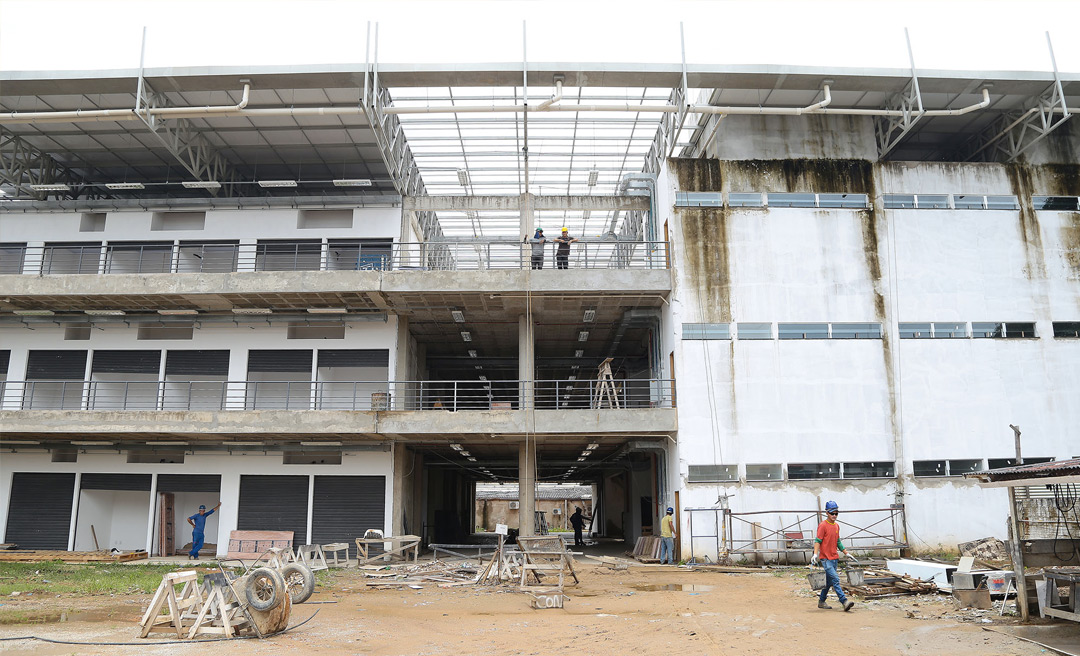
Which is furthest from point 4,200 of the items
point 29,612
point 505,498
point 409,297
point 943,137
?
point 505,498

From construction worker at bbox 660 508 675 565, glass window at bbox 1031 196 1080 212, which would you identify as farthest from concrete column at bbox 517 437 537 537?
glass window at bbox 1031 196 1080 212

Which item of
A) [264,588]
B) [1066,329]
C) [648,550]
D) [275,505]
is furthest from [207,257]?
[1066,329]

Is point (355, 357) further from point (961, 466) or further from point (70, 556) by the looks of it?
point (961, 466)

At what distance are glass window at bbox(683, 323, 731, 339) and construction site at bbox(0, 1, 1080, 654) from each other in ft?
0.27

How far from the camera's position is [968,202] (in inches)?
828

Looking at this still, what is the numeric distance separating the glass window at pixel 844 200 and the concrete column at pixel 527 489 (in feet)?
33.7

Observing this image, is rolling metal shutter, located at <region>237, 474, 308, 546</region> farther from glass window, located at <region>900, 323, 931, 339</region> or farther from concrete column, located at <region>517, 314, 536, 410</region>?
glass window, located at <region>900, 323, 931, 339</region>

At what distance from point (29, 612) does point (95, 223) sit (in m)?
16.0

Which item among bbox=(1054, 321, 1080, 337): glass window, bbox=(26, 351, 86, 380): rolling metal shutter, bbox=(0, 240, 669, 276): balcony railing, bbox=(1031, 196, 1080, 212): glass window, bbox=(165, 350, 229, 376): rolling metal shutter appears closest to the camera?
bbox=(1054, 321, 1080, 337): glass window

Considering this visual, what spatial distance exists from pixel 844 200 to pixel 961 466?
7581 mm

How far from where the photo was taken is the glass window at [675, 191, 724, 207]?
67.4ft

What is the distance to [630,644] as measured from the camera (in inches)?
354

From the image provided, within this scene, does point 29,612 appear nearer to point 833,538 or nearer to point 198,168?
point 833,538

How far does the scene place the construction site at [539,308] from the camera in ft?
63.4
